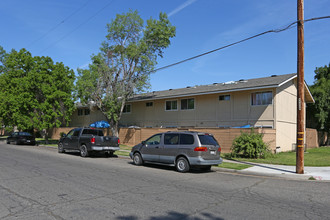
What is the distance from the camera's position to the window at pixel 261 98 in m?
20.3

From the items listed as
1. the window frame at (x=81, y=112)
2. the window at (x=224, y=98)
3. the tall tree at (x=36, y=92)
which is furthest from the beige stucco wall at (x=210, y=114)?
the window frame at (x=81, y=112)

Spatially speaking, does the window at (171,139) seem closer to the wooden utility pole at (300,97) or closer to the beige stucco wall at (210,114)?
the wooden utility pole at (300,97)

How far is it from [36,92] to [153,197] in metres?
24.1

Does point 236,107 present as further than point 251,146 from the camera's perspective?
Yes

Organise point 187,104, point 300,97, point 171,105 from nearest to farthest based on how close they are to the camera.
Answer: point 300,97 < point 187,104 < point 171,105

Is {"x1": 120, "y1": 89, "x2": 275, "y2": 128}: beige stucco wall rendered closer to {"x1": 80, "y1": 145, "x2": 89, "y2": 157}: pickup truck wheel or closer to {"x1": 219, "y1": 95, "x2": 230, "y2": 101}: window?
{"x1": 219, "y1": 95, "x2": 230, "y2": 101}: window

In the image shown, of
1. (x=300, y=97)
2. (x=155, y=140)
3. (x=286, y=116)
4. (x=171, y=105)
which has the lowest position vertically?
(x=155, y=140)

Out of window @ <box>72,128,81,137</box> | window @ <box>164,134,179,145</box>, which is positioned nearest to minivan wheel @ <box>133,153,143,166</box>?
window @ <box>164,134,179,145</box>

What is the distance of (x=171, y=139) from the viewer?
Result: 11789 mm

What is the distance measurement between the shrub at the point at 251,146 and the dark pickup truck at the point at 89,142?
7337 millimetres

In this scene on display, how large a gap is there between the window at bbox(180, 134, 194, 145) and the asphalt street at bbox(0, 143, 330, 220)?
1756 millimetres

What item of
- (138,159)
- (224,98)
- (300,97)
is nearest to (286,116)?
(224,98)

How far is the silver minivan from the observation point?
35.3 ft

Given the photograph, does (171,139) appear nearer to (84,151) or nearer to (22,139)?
(84,151)
